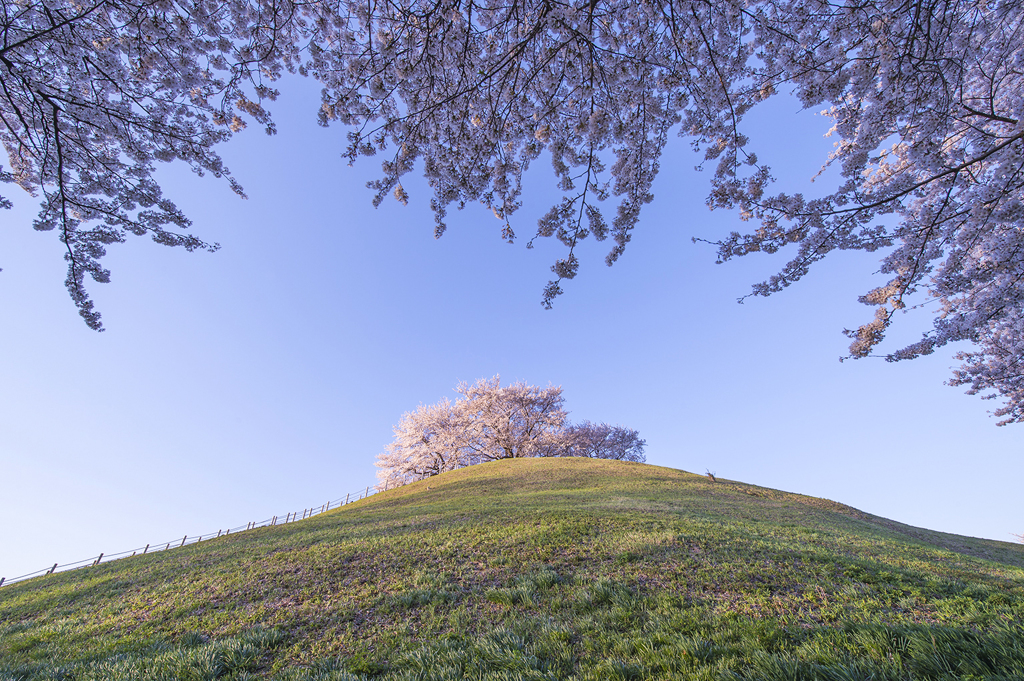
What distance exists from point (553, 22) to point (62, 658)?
1072cm

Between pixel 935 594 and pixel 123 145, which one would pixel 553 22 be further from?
pixel 935 594

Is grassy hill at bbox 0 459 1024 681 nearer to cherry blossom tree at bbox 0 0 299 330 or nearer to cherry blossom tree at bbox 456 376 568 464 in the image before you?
cherry blossom tree at bbox 0 0 299 330

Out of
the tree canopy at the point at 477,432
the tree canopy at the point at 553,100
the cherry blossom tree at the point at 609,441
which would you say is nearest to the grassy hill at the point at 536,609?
the tree canopy at the point at 553,100

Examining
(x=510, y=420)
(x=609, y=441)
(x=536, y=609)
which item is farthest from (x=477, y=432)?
(x=536, y=609)

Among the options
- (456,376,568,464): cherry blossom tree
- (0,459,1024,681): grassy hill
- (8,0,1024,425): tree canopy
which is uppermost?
(456,376,568,464): cherry blossom tree

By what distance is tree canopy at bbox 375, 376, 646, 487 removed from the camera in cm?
4044

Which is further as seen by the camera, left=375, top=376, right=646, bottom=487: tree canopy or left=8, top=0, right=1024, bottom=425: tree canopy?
left=375, top=376, right=646, bottom=487: tree canopy

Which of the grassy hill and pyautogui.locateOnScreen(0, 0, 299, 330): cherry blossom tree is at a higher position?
pyautogui.locateOnScreen(0, 0, 299, 330): cherry blossom tree

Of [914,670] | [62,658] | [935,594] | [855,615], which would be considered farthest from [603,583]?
[62,658]

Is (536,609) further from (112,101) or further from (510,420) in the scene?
(510,420)

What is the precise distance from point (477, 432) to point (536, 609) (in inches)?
1412

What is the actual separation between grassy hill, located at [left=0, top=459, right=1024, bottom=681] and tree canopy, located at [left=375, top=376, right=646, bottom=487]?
96.7 ft

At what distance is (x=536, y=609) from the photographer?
17.9 ft

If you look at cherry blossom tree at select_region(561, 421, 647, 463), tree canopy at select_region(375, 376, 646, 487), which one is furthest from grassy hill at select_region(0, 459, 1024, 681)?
cherry blossom tree at select_region(561, 421, 647, 463)
